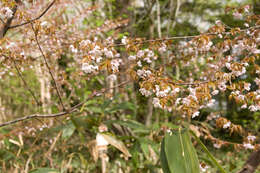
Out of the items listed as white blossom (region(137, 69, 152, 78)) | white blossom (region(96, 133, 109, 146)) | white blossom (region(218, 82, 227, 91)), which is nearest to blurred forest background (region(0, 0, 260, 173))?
white blossom (region(96, 133, 109, 146))

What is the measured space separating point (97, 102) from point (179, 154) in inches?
91.5

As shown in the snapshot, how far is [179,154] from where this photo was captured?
44.2 inches

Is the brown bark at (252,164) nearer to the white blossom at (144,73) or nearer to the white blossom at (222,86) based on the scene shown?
the white blossom at (222,86)

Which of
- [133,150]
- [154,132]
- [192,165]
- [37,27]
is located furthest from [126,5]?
[192,165]

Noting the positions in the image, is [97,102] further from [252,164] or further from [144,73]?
[252,164]

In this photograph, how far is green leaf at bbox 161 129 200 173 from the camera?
1087mm

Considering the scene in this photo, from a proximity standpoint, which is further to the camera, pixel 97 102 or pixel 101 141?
pixel 97 102

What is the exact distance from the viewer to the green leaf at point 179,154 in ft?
3.57

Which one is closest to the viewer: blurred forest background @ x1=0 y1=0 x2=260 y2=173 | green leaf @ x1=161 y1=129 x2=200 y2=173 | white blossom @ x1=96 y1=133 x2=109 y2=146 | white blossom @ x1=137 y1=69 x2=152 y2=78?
green leaf @ x1=161 y1=129 x2=200 y2=173

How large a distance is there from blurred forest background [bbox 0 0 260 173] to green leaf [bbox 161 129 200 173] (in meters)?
0.80

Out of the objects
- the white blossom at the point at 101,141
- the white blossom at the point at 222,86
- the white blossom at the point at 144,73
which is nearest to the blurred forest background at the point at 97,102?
the white blossom at the point at 101,141

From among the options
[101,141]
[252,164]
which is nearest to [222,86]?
[252,164]

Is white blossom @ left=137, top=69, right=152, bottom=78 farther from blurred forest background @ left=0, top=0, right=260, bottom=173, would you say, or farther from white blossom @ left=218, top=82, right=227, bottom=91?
blurred forest background @ left=0, top=0, right=260, bottom=173

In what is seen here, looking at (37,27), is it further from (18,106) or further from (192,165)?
(18,106)
